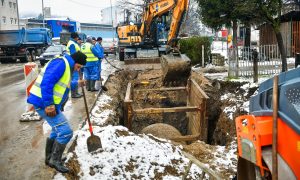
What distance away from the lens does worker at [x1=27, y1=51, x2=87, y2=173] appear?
16.1 feet

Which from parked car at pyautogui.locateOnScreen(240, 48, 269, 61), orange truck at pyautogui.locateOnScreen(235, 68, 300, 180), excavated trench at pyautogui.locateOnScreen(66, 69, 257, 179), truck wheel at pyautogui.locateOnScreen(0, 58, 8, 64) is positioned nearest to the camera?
orange truck at pyautogui.locateOnScreen(235, 68, 300, 180)

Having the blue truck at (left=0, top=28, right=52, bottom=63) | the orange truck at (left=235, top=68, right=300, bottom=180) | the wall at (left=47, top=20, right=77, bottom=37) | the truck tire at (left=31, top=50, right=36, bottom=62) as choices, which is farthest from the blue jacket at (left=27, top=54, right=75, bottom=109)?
the wall at (left=47, top=20, right=77, bottom=37)

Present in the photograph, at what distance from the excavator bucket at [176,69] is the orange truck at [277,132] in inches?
327

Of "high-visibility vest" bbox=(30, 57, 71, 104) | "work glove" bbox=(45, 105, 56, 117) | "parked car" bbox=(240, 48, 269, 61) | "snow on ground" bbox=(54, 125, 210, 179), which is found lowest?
"snow on ground" bbox=(54, 125, 210, 179)

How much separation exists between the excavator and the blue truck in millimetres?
8112

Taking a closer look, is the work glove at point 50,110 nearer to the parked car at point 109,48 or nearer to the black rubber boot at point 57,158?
the black rubber boot at point 57,158

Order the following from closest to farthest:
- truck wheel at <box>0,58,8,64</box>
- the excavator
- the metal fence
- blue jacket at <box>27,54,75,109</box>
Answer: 1. blue jacket at <box>27,54,75,109</box>
2. the excavator
3. the metal fence
4. truck wheel at <box>0,58,8,64</box>

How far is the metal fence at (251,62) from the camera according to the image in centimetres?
1499

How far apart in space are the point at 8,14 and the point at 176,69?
153ft

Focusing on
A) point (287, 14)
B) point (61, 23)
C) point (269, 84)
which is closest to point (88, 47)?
point (269, 84)

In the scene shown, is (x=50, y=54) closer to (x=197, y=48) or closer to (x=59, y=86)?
(x=197, y=48)

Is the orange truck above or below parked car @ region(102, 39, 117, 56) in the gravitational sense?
below

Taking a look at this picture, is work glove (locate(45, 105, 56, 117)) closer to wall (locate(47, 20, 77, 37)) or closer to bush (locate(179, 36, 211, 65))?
bush (locate(179, 36, 211, 65))

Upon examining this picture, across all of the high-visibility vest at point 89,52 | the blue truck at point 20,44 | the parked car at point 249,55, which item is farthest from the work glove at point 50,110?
the blue truck at point 20,44
